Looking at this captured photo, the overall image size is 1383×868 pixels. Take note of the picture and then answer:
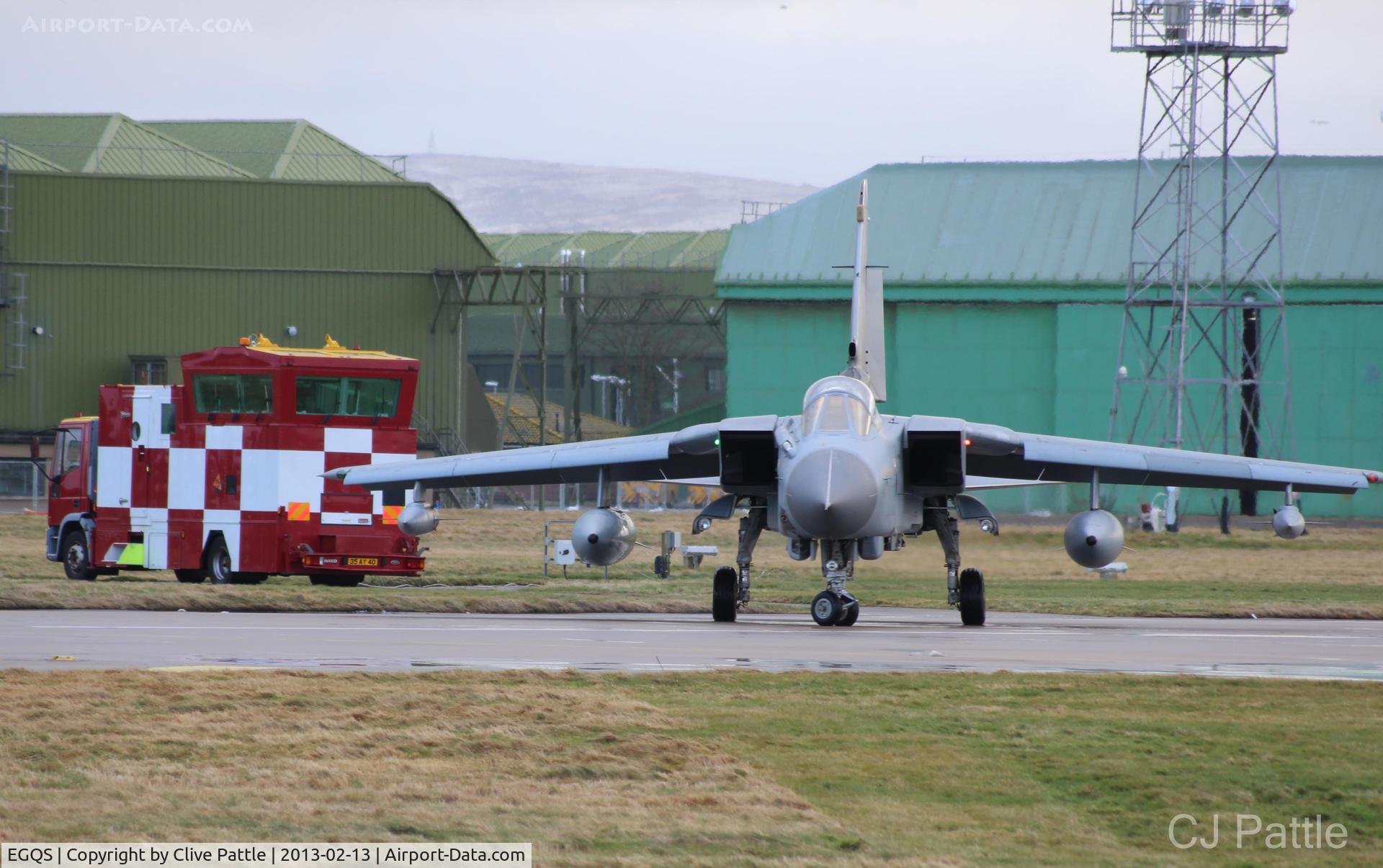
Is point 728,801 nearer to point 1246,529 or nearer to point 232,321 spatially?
point 1246,529

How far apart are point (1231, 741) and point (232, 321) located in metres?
56.7

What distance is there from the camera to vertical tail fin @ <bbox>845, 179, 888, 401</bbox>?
2369 cm

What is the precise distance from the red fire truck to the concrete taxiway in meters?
6.11

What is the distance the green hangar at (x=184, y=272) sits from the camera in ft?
203

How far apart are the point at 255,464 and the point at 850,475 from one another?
12377mm

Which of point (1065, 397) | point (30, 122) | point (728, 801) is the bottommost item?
point (728, 801)

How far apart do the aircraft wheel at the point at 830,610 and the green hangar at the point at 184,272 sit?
4472 cm

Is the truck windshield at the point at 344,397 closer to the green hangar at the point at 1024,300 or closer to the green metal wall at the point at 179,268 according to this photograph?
the green hangar at the point at 1024,300

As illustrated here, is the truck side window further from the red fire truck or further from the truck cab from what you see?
the red fire truck

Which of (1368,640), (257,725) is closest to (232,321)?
(1368,640)

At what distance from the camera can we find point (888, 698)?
12.0 meters

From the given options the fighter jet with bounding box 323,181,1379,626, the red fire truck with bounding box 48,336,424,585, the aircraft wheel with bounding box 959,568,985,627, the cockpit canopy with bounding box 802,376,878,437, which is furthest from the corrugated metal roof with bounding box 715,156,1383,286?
the cockpit canopy with bounding box 802,376,878,437

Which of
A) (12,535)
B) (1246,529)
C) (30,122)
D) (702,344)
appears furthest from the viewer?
(702,344)

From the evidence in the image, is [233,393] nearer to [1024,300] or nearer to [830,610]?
[830,610]
